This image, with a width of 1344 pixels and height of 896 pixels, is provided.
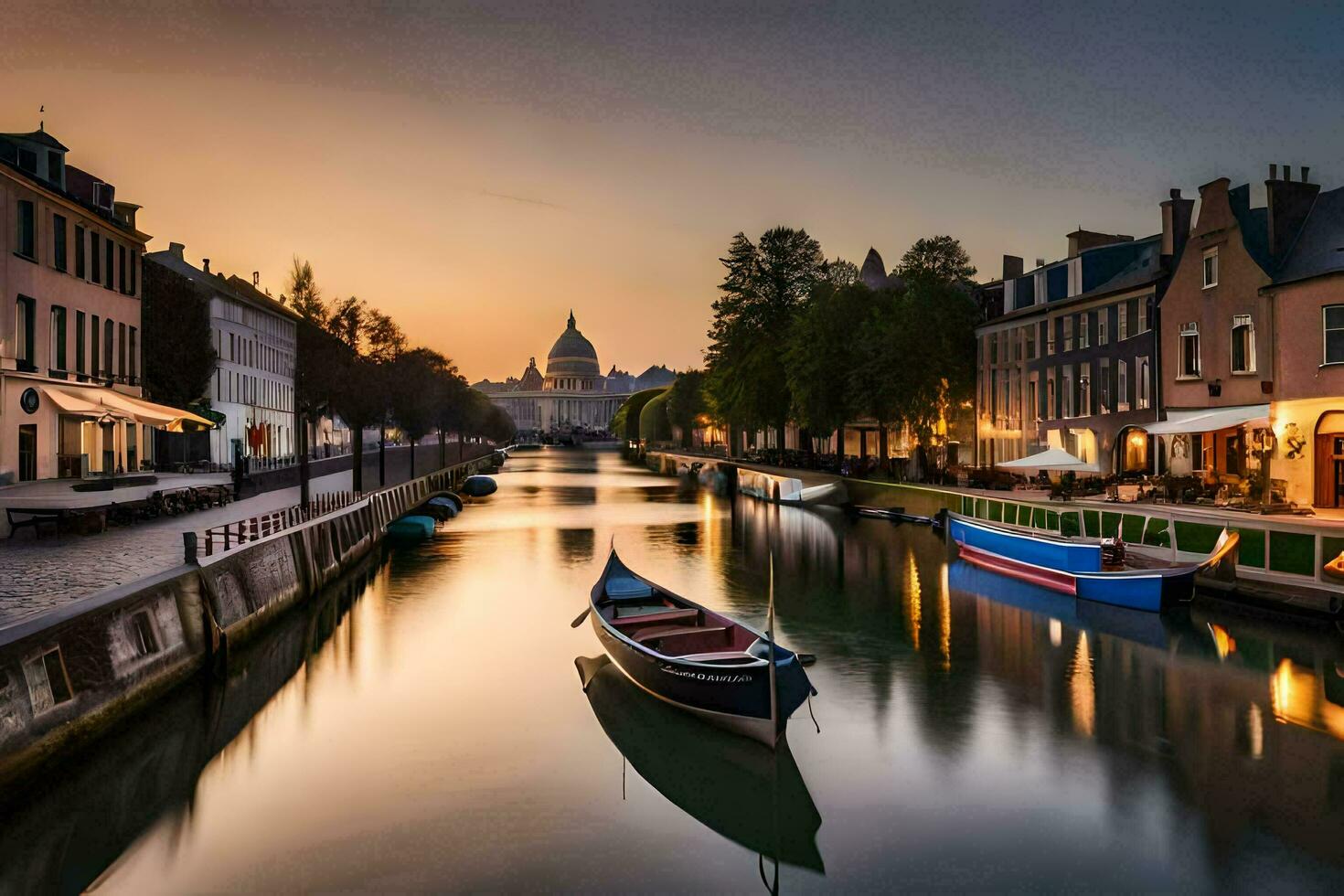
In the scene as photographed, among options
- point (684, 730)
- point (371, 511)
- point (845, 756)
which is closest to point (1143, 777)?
point (845, 756)

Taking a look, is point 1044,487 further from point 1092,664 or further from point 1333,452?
point 1092,664

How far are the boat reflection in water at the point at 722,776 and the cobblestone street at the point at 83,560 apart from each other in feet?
33.5

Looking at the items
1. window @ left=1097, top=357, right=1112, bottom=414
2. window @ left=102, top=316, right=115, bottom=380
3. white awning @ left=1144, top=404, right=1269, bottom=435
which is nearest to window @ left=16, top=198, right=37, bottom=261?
window @ left=102, top=316, right=115, bottom=380

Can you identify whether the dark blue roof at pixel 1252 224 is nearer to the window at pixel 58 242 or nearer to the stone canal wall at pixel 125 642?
the stone canal wall at pixel 125 642

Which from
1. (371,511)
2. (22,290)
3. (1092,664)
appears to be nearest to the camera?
(1092,664)

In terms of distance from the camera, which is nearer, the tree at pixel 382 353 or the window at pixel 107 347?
the window at pixel 107 347

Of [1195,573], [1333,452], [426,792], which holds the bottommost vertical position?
[426,792]

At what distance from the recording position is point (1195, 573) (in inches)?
1148

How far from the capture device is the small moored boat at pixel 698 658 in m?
15.9

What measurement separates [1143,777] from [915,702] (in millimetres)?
5484

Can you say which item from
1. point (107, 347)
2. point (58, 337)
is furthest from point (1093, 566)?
point (107, 347)

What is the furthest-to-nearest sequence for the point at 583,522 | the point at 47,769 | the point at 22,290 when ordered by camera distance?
1. the point at 583,522
2. the point at 22,290
3. the point at 47,769

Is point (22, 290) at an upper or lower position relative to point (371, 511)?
upper

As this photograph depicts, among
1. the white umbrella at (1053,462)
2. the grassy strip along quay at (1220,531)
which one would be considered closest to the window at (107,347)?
the grassy strip along quay at (1220,531)
